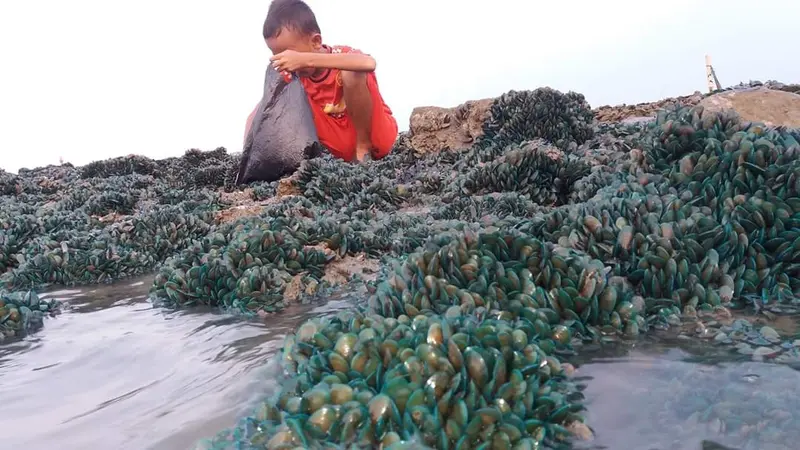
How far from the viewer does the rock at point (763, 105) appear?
25.0 ft

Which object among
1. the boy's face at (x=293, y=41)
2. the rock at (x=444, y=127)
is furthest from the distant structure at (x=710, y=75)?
the boy's face at (x=293, y=41)

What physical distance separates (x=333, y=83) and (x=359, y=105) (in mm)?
512

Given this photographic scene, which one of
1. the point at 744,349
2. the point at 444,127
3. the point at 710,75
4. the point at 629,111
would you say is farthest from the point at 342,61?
the point at 710,75

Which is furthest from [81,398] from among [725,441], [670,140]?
[670,140]

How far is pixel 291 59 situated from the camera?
843 cm

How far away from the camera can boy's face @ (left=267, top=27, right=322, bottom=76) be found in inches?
337

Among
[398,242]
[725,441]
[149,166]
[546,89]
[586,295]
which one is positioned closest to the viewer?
[725,441]

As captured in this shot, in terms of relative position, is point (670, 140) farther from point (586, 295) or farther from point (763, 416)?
point (763, 416)

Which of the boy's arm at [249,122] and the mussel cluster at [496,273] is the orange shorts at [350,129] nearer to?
the boy's arm at [249,122]

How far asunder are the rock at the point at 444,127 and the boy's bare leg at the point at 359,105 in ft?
3.88

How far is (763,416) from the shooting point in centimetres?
189

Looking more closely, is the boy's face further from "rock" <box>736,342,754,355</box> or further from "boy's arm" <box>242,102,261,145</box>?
"rock" <box>736,342,754,355</box>

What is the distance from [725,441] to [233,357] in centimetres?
218

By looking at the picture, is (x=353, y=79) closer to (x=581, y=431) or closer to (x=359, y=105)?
(x=359, y=105)
